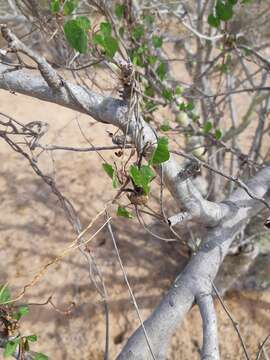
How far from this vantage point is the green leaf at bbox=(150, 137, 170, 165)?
0.75m

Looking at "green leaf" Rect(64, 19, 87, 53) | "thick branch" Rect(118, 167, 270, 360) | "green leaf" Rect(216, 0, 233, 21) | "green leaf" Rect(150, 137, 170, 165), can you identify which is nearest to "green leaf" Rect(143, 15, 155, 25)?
"green leaf" Rect(216, 0, 233, 21)

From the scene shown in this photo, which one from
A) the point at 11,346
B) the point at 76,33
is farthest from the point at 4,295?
the point at 76,33

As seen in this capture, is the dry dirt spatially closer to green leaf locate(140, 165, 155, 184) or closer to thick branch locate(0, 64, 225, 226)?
thick branch locate(0, 64, 225, 226)

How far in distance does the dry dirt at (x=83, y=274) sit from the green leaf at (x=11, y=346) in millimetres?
757

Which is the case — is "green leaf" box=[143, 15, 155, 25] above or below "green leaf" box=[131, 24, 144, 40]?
above

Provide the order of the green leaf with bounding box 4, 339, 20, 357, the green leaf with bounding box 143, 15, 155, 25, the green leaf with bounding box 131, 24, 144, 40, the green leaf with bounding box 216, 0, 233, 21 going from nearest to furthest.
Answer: the green leaf with bounding box 4, 339, 20, 357 → the green leaf with bounding box 216, 0, 233, 21 → the green leaf with bounding box 131, 24, 144, 40 → the green leaf with bounding box 143, 15, 155, 25

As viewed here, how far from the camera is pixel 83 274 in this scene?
1.79 meters

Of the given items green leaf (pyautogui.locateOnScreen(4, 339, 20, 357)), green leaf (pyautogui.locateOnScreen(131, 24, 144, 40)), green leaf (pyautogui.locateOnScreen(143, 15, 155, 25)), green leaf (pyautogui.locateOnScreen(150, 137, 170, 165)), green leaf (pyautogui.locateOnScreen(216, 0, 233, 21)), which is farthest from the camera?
green leaf (pyautogui.locateOnScreen(143, 15, 155, 25))

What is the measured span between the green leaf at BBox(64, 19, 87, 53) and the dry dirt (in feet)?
2.11

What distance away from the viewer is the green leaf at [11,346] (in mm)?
878

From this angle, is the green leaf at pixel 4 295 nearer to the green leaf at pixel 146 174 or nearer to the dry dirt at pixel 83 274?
the green leaf at pixel 146 174

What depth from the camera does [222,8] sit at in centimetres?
134

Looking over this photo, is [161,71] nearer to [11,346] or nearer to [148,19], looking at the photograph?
[148,19]

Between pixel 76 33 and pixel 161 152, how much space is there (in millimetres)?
322
